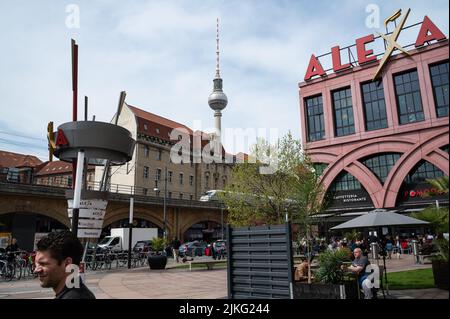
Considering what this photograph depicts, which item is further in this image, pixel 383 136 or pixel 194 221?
pixel 194 221

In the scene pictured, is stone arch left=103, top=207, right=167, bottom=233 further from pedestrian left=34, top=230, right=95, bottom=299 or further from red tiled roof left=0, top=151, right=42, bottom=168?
pedestrian left=34, top=230, right=95, bottom=299

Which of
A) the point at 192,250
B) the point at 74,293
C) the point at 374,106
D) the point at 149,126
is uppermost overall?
the point at 149,126

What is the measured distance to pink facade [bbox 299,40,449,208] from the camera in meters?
32.4

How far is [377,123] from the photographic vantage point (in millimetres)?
36219

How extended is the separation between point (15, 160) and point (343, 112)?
6320 centimetres

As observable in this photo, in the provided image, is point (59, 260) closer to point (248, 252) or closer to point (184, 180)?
point (248, 252)

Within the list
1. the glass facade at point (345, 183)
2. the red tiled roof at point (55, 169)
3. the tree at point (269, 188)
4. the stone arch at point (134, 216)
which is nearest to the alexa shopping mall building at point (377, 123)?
the glass facade at point (345, 183)

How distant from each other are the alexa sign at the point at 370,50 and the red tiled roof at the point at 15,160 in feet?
186

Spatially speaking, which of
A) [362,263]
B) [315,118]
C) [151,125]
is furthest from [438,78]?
[151,125]

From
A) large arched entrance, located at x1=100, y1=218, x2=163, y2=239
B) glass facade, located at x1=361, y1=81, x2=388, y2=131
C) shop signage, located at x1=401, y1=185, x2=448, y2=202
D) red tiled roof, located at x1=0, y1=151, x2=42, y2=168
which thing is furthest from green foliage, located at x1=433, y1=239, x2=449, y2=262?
red tiled roof, located at x1=0, y1=151, x2=42, y2=168

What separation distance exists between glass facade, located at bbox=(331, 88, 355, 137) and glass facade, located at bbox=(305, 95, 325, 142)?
1.77 meters

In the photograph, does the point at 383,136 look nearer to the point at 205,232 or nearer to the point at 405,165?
the point at 405,165

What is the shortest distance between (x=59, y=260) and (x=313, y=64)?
1649 inches
